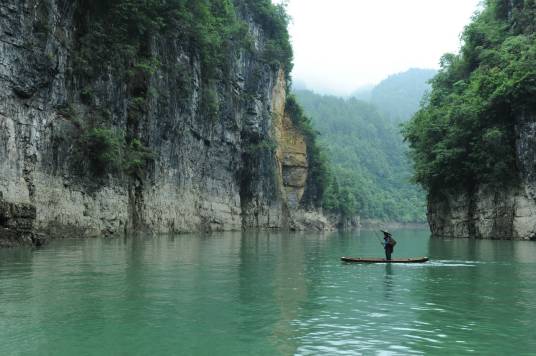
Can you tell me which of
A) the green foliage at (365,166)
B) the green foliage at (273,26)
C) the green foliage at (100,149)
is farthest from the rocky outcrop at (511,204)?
the green foliage at (365,166)

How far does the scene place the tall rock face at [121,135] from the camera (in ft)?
75.9

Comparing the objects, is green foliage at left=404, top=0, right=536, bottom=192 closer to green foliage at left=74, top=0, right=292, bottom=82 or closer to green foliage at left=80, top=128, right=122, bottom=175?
green foliage at left=74, top=0, right=292, bottom=82

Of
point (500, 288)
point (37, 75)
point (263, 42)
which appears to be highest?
point (263, 42)

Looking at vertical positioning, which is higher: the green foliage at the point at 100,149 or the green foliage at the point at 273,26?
the green foliage at the point at 273,26

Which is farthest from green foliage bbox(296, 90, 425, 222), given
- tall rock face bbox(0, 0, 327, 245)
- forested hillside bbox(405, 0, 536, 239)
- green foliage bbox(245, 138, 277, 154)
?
forested hillside bbox(405, 0, 536, 239)

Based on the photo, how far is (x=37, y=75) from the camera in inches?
949

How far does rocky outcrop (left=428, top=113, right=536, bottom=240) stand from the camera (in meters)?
32.8

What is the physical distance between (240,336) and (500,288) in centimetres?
758

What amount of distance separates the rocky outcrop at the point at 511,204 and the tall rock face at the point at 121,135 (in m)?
21.3

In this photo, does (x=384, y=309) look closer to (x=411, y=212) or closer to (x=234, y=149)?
(x=234, y=149)

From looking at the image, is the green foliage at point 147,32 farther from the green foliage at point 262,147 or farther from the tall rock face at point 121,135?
the green foliage at point 262,147

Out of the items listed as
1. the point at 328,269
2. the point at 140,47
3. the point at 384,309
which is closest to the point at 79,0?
the point at 140,47

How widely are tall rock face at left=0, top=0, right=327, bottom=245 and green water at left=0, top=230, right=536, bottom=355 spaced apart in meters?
8.96

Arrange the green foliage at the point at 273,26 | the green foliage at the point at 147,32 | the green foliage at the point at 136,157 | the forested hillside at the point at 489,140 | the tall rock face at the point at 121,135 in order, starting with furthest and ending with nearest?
the green foliage at the point at 273,26 → the forested hillside at the point at 489,140 → the green foliage at the point at 136,157 → the green foliage at the point at 147,32 → the tall rock face at the point at 121,135
